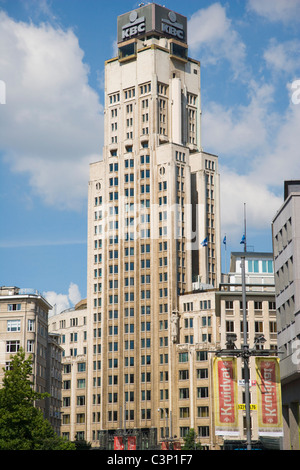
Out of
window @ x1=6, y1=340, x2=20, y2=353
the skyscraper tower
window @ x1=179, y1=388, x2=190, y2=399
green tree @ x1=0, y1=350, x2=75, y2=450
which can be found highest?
the skyscraper tower

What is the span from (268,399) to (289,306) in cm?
2505

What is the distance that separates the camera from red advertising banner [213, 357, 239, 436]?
44.6m

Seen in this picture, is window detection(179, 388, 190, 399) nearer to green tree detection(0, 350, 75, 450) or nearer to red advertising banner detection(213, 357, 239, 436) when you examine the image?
green tree detection(0, 350, 75, 450)

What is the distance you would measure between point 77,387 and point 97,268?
2717cm

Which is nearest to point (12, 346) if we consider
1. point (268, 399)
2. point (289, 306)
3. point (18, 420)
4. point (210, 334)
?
point (210, 334)

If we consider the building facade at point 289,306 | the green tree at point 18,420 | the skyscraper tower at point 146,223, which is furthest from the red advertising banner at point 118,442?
the building facade at point 289,306

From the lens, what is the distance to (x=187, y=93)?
611 feet

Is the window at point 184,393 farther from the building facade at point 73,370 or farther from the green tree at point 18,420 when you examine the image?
the green tree at point 18,420

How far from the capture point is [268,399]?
4488 cm

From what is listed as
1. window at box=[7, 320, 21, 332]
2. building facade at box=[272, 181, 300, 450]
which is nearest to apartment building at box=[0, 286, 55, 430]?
window at box=[7, 320, 21, 332]

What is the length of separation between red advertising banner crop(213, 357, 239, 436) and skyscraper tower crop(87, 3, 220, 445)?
112 m

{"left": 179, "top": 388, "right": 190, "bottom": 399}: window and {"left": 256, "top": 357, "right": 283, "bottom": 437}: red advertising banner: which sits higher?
{"left": 179, "top": 388, "right": 190, "bottom": 399}: window
